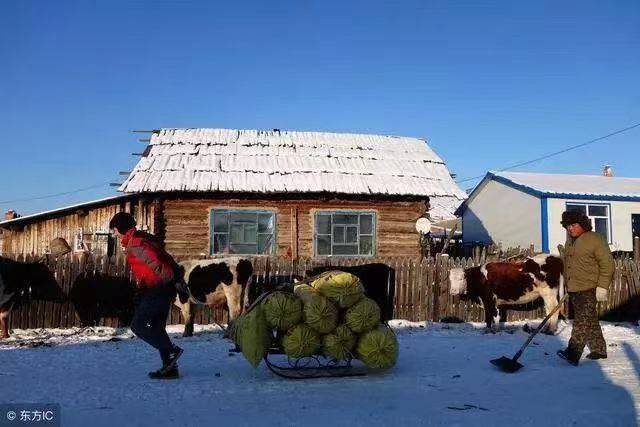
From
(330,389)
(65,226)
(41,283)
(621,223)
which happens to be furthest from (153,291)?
(621,223)

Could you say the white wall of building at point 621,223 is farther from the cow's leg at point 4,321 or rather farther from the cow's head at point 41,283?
the cow's leg at point 4,321

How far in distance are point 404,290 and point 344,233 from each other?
444cm

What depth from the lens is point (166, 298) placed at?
253 inches

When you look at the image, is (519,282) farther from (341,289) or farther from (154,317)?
(154,317)

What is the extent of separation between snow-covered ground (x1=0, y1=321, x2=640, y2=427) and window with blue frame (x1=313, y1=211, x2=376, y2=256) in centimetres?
734

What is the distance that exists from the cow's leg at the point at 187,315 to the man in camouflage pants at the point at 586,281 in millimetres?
6467

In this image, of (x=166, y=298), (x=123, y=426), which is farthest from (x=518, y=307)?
(x=123, y=426)

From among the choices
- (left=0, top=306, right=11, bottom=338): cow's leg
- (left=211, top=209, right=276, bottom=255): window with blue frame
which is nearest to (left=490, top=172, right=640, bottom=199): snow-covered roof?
(left=211, top=209, right=276, bottom=255): window with blue frame

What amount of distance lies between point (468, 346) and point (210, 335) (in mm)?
Result: 4748

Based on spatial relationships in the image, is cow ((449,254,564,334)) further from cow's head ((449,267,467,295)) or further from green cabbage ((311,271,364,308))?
green cabbage ((311,271,364,308))

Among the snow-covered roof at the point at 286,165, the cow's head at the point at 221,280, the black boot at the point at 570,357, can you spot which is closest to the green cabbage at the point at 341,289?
the black boot at the point at 570,357

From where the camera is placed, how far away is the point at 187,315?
1048 cm

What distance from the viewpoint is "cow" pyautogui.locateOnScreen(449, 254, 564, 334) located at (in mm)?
10867

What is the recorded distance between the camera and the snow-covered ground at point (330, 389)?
4816mm
